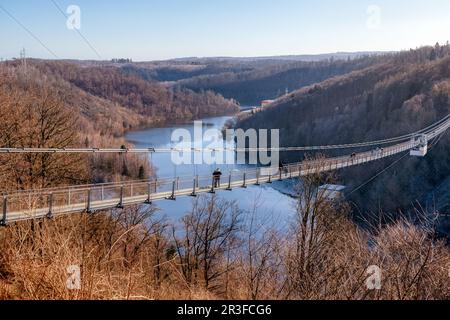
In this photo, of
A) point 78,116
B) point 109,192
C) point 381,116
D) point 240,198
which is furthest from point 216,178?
point 381,116

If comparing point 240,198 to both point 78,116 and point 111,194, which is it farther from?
point 111,194

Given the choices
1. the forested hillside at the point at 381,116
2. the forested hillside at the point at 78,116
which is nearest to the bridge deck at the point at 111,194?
the forested hillside at the point at 78,116

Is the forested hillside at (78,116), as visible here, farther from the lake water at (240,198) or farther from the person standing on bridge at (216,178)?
the person standing on bridge at (216,178)

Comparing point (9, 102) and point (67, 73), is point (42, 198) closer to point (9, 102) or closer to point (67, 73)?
point (9, 102)

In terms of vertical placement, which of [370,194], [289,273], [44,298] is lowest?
[370,194]

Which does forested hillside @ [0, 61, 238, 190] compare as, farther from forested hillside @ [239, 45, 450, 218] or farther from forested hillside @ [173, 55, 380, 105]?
forested hillside @ [173, 55, 380, 105]

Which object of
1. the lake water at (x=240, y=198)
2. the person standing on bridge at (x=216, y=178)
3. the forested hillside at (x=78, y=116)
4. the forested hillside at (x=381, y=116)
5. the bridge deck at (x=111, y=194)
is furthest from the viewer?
the forested hillside at (x=381, y=116)

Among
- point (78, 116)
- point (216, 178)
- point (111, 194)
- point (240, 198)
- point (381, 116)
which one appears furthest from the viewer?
point (381, 116)
